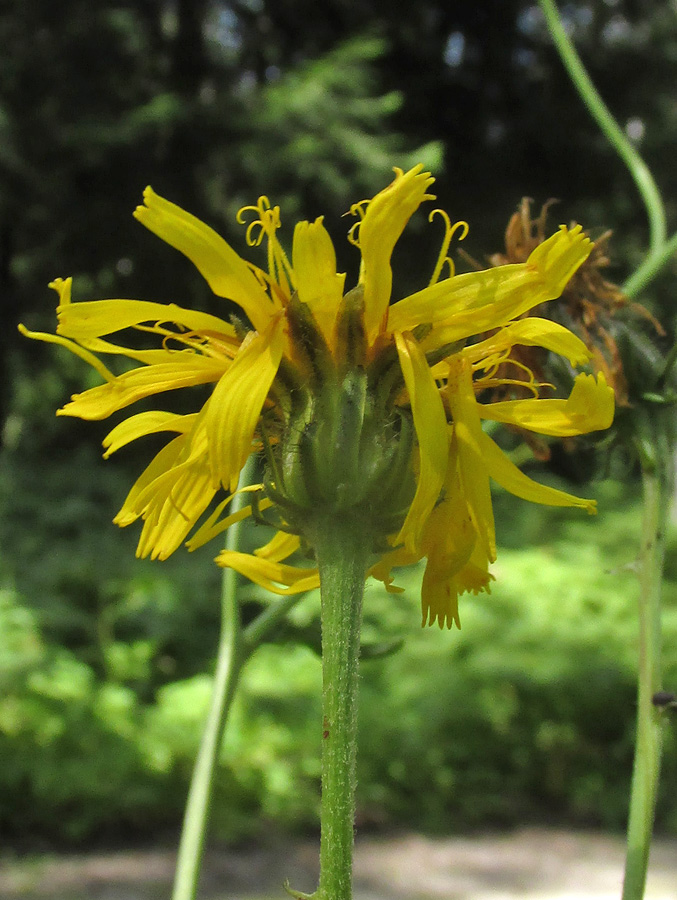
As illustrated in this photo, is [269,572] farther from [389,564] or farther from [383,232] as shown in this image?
[383,232]

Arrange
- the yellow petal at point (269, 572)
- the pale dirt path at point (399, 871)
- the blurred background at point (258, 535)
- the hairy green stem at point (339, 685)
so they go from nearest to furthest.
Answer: the hairy green stem at point (339, 685) → the yellow petal at point (269, 572) → the pale dirt path at point (399, 871) → the blurred background at point (258, 535)

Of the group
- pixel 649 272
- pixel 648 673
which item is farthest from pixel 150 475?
pixel 649 272

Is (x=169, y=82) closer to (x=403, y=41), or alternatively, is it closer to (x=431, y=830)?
(x=403, y=41)

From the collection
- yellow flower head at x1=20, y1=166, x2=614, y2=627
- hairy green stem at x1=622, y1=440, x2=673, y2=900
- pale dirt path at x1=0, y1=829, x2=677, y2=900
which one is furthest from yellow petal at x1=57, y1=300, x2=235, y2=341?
pale dirt path at x1=0, y1=829, x2=677, y2=900

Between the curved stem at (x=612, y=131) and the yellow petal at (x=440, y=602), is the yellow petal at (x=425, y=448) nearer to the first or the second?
the yellow petal at (x=440, y=602)

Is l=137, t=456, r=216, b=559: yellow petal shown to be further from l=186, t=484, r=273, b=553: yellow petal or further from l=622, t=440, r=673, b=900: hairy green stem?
l=622, t=440, r=673, b=900: hairy green stem

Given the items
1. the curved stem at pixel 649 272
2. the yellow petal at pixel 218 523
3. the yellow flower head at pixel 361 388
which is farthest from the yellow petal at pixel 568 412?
the curved stem at pixel 649 272

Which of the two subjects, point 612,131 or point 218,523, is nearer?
point 218,523
